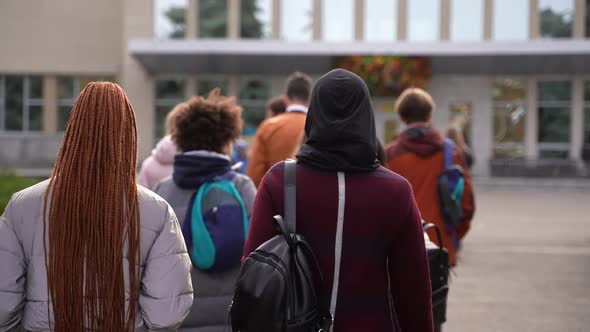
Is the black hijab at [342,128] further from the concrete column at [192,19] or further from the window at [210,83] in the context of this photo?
the window at [210,83]

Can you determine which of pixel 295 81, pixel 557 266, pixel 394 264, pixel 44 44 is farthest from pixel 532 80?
pixel 394 264

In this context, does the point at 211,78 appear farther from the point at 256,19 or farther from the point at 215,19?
the point at 256,19

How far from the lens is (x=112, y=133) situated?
284cm

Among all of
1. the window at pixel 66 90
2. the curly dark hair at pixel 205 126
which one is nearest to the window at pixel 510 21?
the window at pixel 66 90

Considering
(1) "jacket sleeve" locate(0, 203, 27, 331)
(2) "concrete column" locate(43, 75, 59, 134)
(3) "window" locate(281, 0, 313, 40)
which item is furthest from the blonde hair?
(2) "concrete column" locate(43, 75, 59, 134)

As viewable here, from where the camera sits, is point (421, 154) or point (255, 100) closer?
point (421, 154)

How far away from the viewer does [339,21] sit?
3350 centimetres

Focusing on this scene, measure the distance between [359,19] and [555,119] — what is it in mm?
8644

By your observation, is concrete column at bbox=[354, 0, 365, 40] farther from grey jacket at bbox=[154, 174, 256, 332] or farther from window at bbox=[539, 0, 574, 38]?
grey jacket at bbox=[154, 174, 256, 332]

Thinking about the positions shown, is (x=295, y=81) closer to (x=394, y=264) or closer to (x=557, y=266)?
(x=394, y=264)

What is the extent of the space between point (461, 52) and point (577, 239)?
18355mm

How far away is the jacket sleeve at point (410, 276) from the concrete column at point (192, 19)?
3158 centimetres

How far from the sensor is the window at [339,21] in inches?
1315

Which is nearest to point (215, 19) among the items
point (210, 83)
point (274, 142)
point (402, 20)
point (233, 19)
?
point (233, 19)
